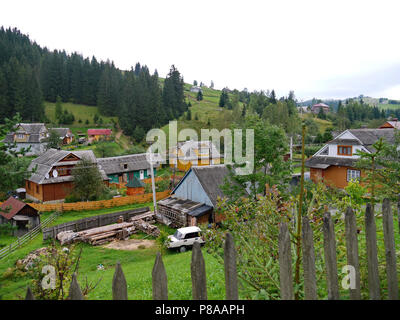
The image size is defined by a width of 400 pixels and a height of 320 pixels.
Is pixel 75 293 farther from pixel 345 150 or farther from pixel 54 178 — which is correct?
pixel 54 178

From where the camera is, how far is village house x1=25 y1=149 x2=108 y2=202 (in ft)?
104

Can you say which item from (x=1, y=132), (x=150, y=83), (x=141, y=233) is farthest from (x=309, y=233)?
(x=150, y=83)

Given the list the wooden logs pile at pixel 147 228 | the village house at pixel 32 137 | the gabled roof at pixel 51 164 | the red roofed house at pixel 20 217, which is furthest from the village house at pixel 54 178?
the village house at pixel 32 137

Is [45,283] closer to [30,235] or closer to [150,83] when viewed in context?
[30,235]

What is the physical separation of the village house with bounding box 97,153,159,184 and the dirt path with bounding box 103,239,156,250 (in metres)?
23.1

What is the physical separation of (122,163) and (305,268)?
4315 centimetres

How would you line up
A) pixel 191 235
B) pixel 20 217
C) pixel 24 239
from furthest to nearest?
1. pixel 20 217
2. pixel 24 239
3. pixel 191 235

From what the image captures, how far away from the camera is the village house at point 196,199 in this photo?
71.3ft

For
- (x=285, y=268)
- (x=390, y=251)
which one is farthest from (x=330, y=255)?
(x=390, y=251)

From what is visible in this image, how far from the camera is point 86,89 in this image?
100m

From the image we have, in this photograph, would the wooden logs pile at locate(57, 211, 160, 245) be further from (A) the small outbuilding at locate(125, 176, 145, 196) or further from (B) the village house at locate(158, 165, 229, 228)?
(A) the small outbuilding at locate(125, 176, 145, 196)

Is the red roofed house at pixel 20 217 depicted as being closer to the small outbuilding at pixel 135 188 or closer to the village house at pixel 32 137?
the small outbuilding at pixel 135 188

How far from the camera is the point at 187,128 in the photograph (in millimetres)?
64562

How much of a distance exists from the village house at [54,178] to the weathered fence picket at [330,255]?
32559 mm
